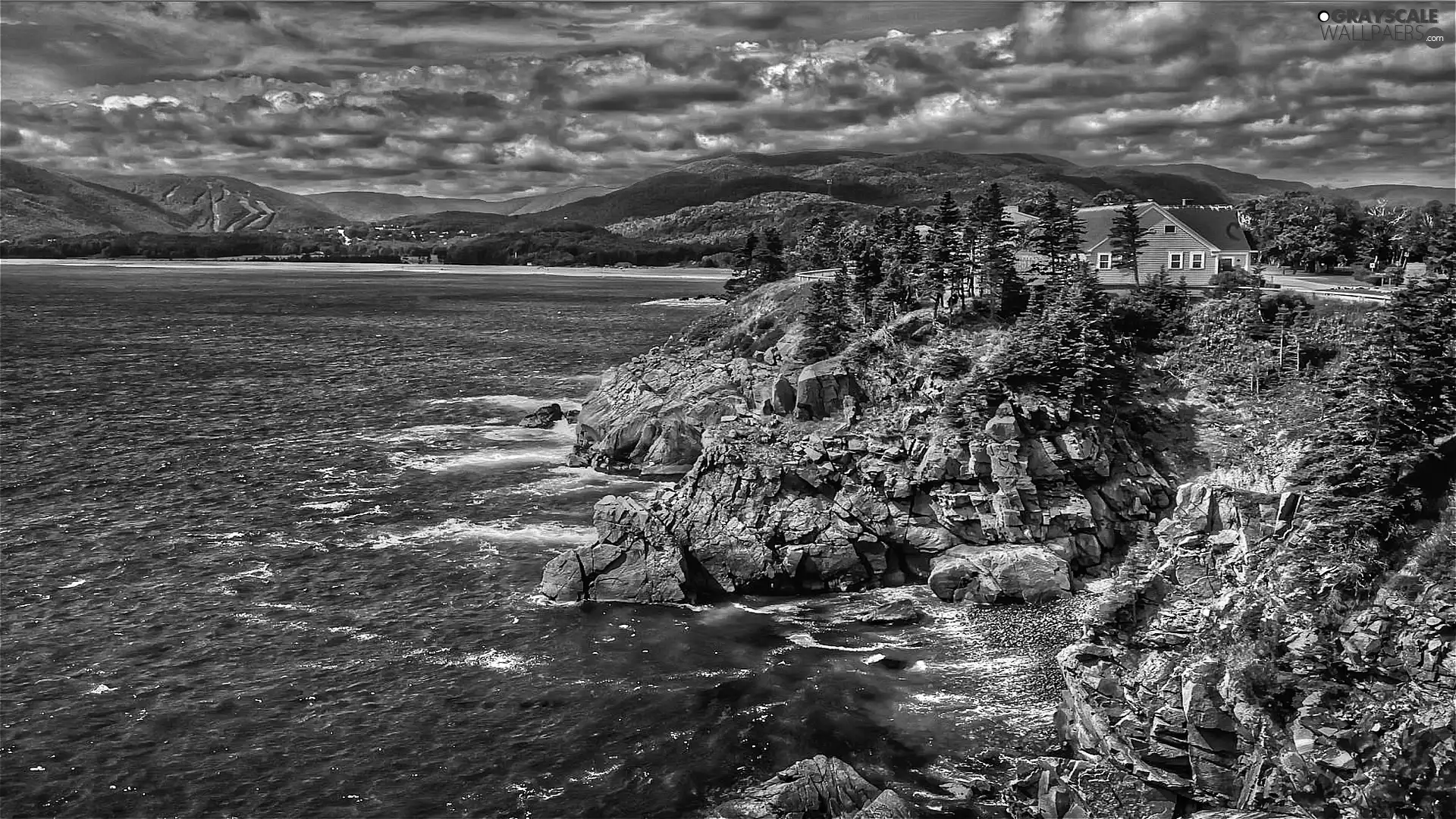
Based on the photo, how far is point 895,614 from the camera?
4922cm

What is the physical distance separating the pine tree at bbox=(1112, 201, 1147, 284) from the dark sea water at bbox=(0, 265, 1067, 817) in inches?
1750

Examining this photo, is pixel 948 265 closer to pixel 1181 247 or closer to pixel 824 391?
pixel 824 391

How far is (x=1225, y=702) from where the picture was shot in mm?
30875

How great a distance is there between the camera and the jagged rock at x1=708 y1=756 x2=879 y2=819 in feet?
104

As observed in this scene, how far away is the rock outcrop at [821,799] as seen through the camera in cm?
3138

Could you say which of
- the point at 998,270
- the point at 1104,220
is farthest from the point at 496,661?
the point at 1104,220

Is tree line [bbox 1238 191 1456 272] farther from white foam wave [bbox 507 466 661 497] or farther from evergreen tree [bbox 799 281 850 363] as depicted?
white foam wave [bbox 507 466 661 497]

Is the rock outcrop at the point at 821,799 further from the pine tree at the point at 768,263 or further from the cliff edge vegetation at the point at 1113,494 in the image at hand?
the pine tree at the point at 768,263

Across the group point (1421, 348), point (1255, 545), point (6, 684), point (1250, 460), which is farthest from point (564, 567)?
point (1421, 348)

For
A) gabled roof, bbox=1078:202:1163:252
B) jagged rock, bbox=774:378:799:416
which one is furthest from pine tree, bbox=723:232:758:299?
jagged rock, bbox=774:378:799:416

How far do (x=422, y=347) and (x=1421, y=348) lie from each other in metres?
121

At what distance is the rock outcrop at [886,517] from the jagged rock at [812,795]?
18422 millimetres

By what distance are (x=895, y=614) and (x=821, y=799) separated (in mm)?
18188

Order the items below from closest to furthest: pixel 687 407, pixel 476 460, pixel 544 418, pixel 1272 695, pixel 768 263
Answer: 1. pixel 1272 695
2. pixel 687 407
3. pixel 476 460
4. pixel 544 418
5. pixel 768 263
